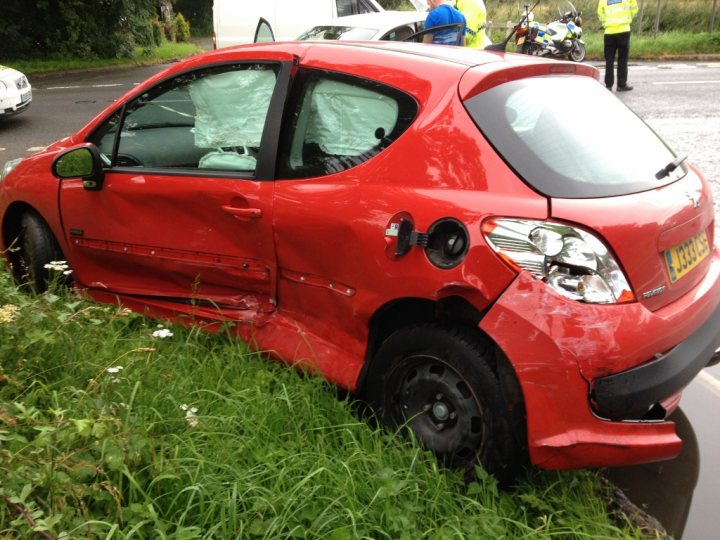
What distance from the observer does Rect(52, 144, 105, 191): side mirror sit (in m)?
3.67

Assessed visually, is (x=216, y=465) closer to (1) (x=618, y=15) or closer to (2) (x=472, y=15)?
(2) (x=472, y=15)

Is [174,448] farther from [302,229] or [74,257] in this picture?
[74,257]

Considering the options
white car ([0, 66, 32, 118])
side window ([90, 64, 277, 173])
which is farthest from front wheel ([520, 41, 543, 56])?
side window ([90, 64, 277, 173])

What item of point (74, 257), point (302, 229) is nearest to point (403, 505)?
point (302, 229)

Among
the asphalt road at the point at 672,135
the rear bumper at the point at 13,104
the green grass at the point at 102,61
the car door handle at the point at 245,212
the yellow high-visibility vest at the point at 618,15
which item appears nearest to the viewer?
the asphalt road at the point at 672,135

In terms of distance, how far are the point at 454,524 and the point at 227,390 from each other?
1154mm

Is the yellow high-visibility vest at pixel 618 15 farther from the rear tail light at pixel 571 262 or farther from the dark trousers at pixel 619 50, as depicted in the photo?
the rear tail light at pixel 571 262

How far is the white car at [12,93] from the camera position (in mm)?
10062

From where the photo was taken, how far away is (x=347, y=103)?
3.03 m

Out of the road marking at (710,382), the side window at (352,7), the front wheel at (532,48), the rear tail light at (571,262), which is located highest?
the side window at (352,7)

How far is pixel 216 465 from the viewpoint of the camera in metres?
2.42

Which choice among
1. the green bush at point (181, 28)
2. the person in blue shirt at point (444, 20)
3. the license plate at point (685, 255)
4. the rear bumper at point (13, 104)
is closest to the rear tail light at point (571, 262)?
the license plate at point (685, 255)

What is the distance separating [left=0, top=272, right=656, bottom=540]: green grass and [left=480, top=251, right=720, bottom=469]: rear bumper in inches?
10.8

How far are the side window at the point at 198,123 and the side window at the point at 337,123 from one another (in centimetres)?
21
